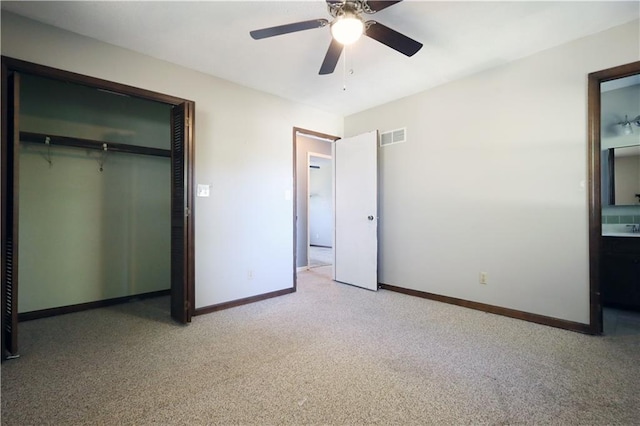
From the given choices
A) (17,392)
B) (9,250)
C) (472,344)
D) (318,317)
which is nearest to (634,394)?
(472,344)

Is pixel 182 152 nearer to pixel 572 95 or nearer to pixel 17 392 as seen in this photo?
pixel 17 392

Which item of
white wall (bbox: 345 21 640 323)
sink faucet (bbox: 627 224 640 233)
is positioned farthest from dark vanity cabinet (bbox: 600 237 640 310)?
white wall (bbox: 345 21 640 323)

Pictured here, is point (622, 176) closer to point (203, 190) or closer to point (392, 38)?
point (392, 38)

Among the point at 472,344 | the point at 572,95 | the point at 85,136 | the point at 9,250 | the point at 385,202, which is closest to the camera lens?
the point at 9,250

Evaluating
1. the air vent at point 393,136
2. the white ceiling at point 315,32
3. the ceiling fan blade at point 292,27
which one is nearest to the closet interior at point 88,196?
the white ceiling at point 315,32

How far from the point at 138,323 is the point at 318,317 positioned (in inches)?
70.6

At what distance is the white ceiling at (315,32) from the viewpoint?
218 cm

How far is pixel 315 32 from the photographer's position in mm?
2465

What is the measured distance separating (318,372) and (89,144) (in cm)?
349

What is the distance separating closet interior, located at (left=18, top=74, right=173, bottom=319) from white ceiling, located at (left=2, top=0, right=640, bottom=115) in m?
1.00

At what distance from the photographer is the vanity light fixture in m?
3.39

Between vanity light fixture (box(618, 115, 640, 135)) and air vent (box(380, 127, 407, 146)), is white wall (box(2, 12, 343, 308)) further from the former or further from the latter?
vanity light fixture (box(618, 115, 640, 135))

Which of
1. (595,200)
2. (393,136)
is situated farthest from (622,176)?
(393,136)

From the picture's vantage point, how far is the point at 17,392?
1.78 m
